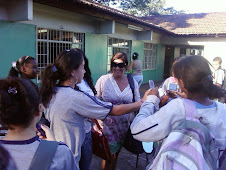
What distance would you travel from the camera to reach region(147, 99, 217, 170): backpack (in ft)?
3.44

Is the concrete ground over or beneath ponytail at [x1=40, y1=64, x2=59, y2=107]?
beneath

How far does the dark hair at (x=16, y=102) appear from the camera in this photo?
3.05ft

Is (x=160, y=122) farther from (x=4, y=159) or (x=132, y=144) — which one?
(x=132, y=144)

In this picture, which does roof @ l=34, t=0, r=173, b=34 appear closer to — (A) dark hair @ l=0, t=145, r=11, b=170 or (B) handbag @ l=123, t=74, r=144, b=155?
(B) handbag @ l=123, t=74, r=144, b=155

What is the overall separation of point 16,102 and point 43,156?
27 centimetres

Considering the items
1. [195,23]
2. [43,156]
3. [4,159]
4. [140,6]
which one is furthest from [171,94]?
[140,6]

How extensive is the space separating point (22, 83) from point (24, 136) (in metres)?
0.25

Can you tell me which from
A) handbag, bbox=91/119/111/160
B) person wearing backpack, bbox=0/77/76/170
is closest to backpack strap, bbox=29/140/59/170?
person wearing backpack, bbox=0/77/76/170

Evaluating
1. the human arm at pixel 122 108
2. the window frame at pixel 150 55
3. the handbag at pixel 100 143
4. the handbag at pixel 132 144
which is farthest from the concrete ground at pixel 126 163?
the window frame at pixel 150 55

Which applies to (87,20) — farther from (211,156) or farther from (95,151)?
(211,156)

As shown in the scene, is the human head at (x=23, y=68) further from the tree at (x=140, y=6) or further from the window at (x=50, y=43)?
the tree at (x=140, y=6)

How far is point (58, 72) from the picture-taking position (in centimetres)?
165

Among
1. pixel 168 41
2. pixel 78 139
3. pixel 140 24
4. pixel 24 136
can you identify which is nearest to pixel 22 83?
pixel 24 136

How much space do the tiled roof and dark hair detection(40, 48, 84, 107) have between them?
407 inches
